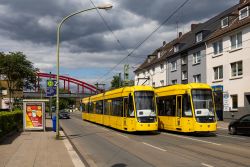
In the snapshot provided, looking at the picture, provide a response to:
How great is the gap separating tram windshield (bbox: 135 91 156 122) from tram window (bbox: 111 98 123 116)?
7.14ft

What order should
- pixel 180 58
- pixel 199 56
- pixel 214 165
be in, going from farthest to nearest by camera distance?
pixel 180 58
pixel 199 56
pixel 214 165

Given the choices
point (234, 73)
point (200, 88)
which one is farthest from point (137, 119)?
point (234, 73)

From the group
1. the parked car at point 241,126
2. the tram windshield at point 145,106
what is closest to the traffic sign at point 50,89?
the tram windshield at point 145,106

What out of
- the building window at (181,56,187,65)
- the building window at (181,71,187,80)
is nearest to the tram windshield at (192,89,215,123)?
the building window at (181,71,187,80)

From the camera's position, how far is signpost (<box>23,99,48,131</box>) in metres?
25.6

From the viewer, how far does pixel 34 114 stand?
25.8 metres

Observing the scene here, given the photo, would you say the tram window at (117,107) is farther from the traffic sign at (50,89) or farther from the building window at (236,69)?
the building window at (236,69)

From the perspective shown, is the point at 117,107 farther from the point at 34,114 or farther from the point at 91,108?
the point at 91,108

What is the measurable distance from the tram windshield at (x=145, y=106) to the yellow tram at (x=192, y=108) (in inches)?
49.8

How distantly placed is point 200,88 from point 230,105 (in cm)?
1895

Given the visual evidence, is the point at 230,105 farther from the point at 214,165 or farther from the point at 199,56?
the point at 214,165

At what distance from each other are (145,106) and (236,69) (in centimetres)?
1879

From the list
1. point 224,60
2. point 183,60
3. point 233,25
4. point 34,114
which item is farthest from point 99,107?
point 183,60

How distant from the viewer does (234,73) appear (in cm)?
3909
